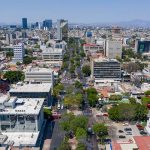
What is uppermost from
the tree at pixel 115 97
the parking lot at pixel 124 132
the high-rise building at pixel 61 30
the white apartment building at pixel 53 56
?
the high-rise building at pixel 61 30

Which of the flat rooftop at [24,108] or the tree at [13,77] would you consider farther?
the tree at [13,77]

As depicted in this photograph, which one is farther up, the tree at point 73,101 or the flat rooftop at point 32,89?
the flat rooftop at point 32,89

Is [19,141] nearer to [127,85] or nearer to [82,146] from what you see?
[82,146]

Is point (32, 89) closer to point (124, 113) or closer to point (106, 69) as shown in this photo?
point (124, 113)

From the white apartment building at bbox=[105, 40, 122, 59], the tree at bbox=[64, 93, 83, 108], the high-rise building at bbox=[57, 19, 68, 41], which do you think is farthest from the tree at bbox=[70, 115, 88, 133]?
the high-rise building at bbox=[57, 19, 68, 41]

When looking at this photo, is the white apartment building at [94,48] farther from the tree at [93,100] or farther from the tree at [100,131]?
the tree at [100,131]

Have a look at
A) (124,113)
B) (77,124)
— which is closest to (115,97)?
(124,113)

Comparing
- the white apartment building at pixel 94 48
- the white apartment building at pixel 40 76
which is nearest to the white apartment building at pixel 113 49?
the white apartment building at pixel 94 48
